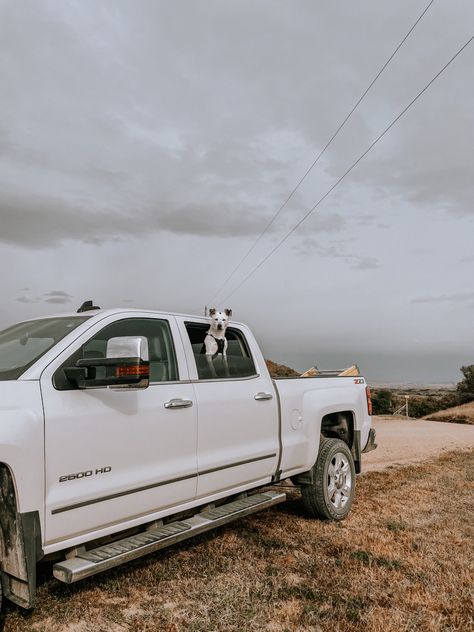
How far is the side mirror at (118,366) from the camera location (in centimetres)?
344

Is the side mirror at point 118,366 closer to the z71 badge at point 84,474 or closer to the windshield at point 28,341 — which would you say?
the windshield at point 28,341

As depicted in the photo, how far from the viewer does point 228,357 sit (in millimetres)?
5258

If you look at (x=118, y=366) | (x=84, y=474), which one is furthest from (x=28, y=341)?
(x=84, y=474)

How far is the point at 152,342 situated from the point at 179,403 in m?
0.60

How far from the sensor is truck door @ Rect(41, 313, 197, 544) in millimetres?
3434

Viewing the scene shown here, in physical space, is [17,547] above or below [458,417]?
above

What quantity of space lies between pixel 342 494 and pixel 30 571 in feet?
13.1

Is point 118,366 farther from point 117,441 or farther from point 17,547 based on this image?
point 17,547

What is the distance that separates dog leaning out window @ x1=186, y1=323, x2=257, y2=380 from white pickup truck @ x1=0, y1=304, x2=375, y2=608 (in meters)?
0.01

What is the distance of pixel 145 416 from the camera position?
3.99 m

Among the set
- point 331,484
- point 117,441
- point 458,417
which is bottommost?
point 458,417

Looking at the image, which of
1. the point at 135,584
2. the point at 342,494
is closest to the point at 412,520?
the point at 342,494

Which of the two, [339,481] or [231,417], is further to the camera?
[339,481]

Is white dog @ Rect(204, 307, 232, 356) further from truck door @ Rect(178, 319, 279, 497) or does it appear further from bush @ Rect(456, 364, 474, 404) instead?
bush @ Rect(456, 364, 474, 404)
